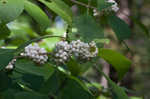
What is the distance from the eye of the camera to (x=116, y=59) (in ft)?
3.83

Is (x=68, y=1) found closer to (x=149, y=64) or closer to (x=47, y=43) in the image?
(x=47, y=43)

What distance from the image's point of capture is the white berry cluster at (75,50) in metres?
0.92

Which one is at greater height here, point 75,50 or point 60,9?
point 60,9

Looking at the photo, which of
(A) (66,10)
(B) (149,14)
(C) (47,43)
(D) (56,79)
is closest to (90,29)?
(A) (66,10)

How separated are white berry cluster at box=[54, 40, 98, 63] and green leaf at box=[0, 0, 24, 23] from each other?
0.20m

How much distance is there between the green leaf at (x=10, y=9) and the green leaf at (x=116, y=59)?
0.44m

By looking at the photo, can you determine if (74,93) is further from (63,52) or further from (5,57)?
(5,57)

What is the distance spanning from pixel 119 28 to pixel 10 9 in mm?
404

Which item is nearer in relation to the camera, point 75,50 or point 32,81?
point 75,50

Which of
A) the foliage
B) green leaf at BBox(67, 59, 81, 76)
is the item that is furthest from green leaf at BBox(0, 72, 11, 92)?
green leaf at BBox(67, 59, 81, 76)

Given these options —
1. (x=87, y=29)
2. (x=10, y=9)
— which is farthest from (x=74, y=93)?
(x=10, y=9)

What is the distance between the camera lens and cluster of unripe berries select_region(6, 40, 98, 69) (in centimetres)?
92

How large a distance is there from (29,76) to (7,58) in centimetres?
24

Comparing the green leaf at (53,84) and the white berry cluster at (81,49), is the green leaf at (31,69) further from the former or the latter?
the white berry cluster at (81,49)
